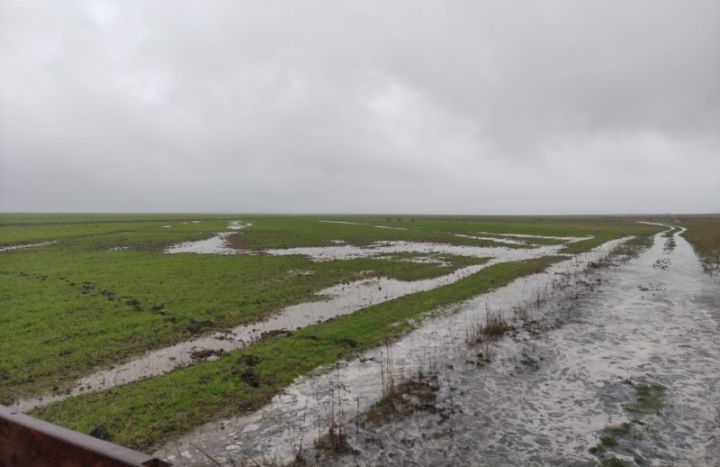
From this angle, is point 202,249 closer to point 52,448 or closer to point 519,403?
point 519,403


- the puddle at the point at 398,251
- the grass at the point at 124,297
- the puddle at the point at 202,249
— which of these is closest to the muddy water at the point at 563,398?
the grass at the point at 124,297

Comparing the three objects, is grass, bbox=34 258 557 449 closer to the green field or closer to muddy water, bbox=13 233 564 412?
the green field

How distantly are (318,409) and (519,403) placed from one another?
16.6 feet

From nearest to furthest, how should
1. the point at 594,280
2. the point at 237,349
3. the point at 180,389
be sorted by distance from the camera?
the point at 180,389 < the point at 237,349 < the point at 594,280

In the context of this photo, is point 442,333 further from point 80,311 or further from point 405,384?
point 80,311

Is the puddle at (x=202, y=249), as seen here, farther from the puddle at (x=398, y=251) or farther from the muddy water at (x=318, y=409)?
the muddy water at (x=318, y=409)

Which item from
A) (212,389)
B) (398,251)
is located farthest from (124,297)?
(398,251)

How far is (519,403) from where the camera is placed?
1012 centimetres

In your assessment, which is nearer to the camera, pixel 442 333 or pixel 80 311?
pixel 442 333

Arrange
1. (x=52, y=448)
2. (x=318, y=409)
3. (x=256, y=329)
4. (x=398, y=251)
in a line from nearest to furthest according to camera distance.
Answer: (x=52, y=448) < (x=318, y=409) < (x=256, y=329) < (x=398, y=251)

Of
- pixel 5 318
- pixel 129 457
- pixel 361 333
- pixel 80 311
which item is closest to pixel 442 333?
pixel 361 333

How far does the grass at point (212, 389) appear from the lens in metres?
9.04

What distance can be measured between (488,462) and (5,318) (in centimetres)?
2075

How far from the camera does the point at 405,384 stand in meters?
11.2
